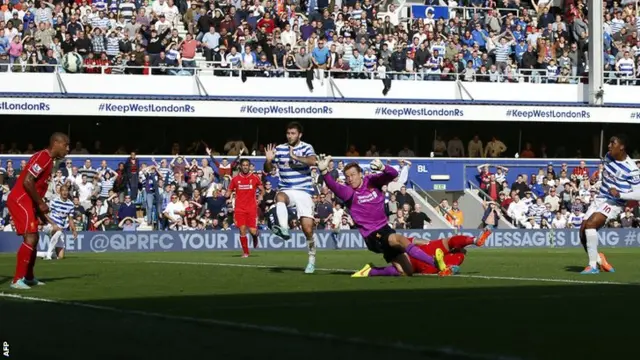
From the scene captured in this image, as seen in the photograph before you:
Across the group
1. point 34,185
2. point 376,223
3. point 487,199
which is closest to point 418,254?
point 376,223

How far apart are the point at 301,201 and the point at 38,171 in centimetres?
477

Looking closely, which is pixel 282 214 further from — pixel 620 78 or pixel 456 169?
pixel 620 78

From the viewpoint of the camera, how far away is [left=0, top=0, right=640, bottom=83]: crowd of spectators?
36.7m

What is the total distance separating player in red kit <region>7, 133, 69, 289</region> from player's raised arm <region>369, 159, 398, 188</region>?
13.0ft

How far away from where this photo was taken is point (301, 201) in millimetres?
18219

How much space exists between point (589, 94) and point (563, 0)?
522cm

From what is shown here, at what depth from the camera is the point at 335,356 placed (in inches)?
307

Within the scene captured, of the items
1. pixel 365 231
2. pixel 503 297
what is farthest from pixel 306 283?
pixel 503 297

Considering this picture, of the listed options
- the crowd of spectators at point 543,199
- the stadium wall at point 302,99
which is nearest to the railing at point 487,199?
the crowd of spectators at point 543,199

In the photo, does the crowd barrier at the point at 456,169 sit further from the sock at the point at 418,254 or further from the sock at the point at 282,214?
the sock at the point at 418,254

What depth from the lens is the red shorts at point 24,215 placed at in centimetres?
1464

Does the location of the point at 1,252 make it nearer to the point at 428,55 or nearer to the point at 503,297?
the point at 428,55

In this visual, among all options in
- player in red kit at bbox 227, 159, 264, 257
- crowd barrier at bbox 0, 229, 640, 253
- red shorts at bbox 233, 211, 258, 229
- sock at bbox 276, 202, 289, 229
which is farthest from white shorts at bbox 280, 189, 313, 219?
crowd barrier at bbox 0, 229, 640, 253

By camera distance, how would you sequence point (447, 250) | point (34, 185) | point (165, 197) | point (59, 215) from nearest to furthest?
1. point (34, 185)
2. point (447, 250)
3. point (59, 215)
4. point (165, 197)
